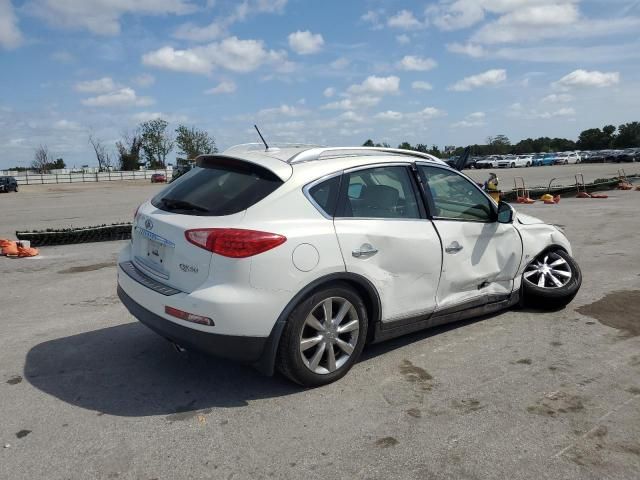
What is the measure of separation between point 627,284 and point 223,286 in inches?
213

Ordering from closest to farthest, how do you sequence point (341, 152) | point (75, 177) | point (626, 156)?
point (341, 152) < point (626, 156) < point (75, 177)

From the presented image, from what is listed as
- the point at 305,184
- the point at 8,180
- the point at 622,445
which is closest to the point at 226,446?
the point at 305,184

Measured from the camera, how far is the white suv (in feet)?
11.4

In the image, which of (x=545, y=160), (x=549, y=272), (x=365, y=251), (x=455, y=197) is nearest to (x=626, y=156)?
(x=545, y=160)

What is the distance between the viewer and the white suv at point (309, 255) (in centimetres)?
346

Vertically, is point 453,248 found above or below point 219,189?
below

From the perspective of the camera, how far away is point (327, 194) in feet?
12.8

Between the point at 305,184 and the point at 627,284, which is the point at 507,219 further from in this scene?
the point at 627,284

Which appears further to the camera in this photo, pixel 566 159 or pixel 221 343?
pixel 566 159

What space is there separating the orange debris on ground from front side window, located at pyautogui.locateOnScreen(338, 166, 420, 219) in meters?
6.85

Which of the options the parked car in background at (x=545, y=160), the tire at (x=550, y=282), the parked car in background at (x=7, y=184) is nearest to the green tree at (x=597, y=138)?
the parked car in background at (x=545, y=160)

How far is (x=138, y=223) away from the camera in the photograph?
429cm

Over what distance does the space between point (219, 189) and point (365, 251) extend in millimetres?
1102

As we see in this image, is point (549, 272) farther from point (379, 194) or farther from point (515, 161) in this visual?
point (515, 161)
